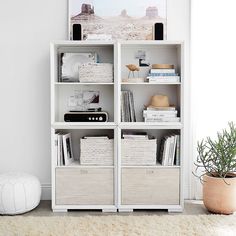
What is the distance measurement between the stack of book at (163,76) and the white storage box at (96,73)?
378 millimetres

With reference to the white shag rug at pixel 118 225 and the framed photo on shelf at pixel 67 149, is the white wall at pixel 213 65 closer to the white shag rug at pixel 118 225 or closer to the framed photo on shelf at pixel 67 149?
→ the white shag rug at pixel 118 225

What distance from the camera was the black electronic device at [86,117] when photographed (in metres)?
3.56

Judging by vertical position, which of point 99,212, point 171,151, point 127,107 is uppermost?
point 127,107

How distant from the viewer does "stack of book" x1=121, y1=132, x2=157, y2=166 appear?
355 centimetres

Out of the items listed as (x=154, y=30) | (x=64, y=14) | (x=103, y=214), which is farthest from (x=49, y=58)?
(x=103, y=214)

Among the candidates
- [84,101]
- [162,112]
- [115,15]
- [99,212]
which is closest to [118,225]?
[99,212]

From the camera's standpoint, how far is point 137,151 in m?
3.55

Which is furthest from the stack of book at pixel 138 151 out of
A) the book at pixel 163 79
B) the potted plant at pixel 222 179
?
the book at pixel 163 79

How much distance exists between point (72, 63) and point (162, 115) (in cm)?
102

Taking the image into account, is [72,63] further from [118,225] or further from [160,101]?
[118,225]

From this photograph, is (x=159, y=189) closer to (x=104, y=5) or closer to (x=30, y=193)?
(x=30, y=193)

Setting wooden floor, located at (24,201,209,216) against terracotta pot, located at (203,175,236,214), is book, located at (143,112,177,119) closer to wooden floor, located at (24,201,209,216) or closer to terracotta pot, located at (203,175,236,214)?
terracotta pot, located at (203,175,236,214)

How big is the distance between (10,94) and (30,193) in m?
1.06

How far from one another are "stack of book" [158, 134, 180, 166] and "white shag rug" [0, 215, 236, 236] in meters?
0.51
